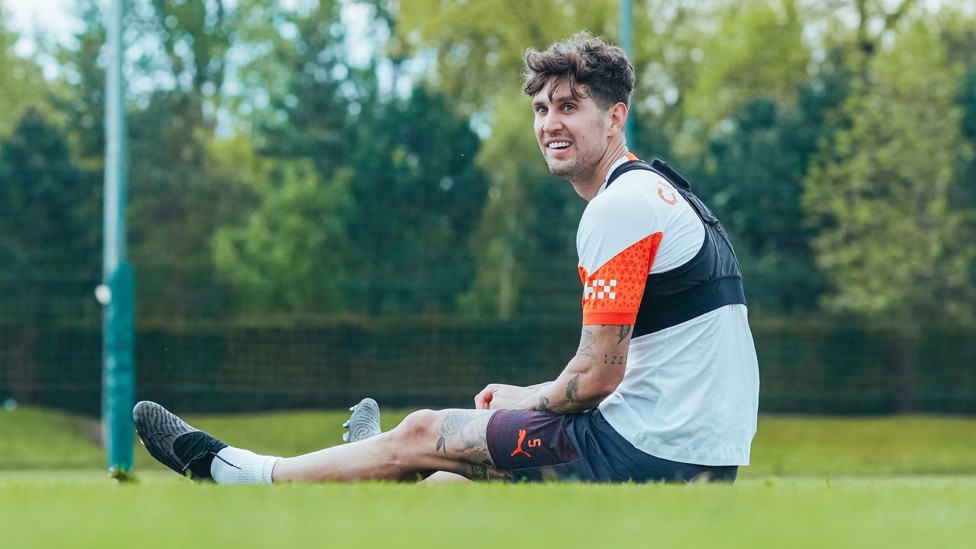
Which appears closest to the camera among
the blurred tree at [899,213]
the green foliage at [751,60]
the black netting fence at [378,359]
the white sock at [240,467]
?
the white sock at [240,467]

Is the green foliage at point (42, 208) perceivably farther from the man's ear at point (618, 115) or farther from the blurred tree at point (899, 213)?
the man's ear at point (618, 115)

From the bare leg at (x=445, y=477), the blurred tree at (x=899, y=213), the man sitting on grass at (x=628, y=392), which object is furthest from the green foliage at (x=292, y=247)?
the man sitting on grass at (x=628, y=392)

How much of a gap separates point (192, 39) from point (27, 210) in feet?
56.5

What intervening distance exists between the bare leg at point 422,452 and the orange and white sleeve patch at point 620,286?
1.95 ft

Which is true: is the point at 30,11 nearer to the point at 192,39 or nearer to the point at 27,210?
the point at 192,39

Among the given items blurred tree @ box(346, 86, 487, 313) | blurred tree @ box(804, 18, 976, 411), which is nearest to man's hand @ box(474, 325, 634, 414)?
blurred tree @ box(346, 86, 487, 313)

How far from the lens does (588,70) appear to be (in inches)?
206

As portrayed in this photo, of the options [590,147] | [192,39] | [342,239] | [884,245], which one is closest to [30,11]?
[192,39]

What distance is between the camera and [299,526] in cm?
322

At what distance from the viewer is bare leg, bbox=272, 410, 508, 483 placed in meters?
4.92

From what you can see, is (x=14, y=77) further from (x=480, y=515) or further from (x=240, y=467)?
(x=480, y=515)

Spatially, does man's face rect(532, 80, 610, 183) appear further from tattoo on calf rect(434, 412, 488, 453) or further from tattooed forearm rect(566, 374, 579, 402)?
tattoo on calf rect(434, 412, 488, 453)

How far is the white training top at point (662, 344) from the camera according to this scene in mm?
4723

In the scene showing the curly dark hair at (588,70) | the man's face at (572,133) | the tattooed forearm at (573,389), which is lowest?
the tattooed forearm at (573,389)
